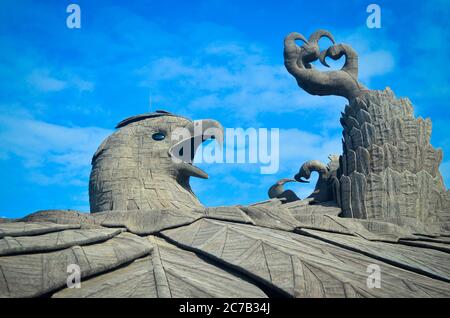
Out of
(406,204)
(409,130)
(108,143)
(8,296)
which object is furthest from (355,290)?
(108,143)

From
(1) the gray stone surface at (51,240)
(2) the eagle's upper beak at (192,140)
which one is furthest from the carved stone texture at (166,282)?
(2) the eagle's upper beak at (192,140)

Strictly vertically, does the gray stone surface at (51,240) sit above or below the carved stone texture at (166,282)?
above

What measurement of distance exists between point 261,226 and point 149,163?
10.7ft

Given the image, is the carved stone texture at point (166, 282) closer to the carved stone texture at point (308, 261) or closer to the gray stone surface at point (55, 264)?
the gray stone surface at point (55, 264)

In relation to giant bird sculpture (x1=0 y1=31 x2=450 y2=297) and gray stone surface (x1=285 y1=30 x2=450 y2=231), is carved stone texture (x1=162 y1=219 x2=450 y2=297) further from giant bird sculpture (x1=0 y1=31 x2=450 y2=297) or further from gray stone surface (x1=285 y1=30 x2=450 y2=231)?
gray stone surface (x1=285 y1=30 x2=450 y2=231)

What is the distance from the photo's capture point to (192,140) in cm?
1235

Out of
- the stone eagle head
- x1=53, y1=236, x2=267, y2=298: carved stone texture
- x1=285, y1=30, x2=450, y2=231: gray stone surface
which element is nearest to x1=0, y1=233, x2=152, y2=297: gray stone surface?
x1=53, y1=236, x2=267, y2=298: carved stone texture

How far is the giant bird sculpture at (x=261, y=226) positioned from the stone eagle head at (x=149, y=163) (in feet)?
0.09

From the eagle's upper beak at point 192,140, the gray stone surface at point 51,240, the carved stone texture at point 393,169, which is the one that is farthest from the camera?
the eagle's upper beak at point 192,140

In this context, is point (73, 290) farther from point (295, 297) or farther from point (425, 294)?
point (425, 294)

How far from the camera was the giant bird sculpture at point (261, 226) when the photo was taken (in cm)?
685

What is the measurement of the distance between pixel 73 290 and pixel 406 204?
6.89 metres

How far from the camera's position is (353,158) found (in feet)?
38.0

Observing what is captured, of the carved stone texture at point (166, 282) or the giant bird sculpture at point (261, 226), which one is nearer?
the carved stone texture at point (166, 282)
